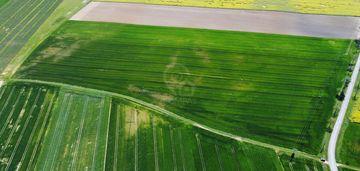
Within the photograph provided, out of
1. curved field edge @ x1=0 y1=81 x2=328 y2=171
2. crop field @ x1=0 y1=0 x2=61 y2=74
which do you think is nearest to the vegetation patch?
curved field edge @ x1=0 y1=81 x2=328 y2=171

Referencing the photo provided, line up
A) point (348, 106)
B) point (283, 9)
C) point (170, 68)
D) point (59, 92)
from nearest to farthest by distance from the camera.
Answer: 1. point (348, 106)
2. point (59, 92)
3. point (170, 68)
4. point (283, 9)

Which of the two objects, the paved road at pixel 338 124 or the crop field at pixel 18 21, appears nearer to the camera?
the paved road at pixel 338 124

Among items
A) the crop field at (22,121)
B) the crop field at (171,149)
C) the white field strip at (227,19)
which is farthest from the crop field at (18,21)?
the crop field at (171,149)

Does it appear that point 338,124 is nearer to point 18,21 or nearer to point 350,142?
point 350,142

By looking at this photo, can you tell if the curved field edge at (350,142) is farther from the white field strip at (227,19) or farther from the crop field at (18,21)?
the crop field at (18,21)

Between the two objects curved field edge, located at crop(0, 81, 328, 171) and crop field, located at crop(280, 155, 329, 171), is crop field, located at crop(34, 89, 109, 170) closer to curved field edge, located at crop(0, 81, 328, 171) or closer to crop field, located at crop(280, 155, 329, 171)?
curved field edge, located at crop(0, 81, 328, 171)

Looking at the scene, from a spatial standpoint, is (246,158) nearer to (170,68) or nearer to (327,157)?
(327,157)

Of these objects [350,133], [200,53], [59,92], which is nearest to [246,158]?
[350,133]
